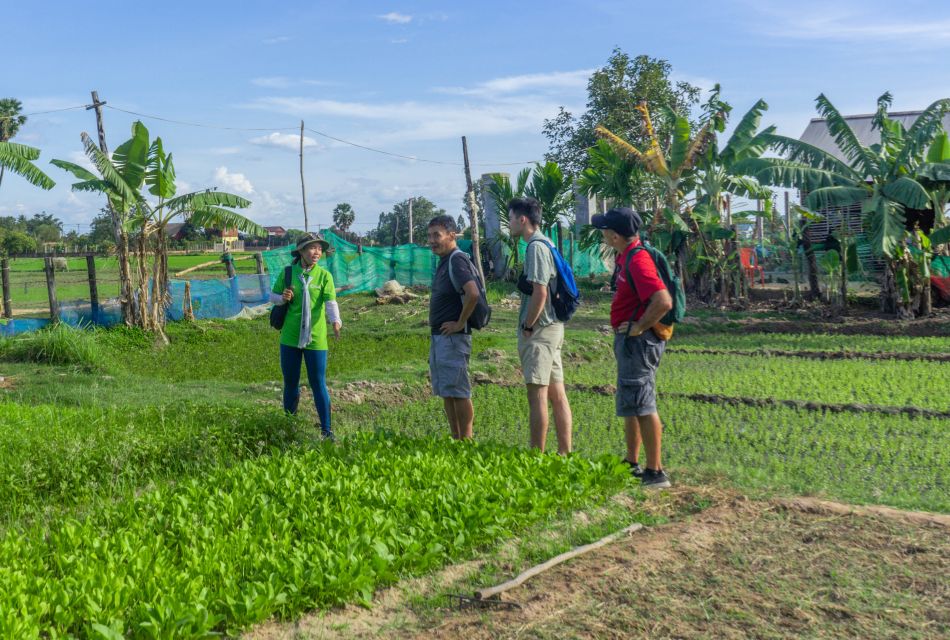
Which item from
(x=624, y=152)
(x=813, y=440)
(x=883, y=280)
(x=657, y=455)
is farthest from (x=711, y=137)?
(x=657, y=455)

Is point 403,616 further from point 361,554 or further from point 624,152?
point 624,152

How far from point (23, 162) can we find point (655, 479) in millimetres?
11859

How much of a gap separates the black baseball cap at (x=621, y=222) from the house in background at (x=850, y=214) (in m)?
14.5

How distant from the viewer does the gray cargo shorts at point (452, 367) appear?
6.73 meters

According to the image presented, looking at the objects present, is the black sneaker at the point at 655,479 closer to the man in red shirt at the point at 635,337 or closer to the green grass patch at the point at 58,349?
the man in red shirt at the point at 635,337

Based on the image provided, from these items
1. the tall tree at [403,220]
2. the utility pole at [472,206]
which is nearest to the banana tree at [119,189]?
the utility pole at [472,206]

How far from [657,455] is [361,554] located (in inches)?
99.3

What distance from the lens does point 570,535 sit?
198 inches

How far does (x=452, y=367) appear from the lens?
265 inches

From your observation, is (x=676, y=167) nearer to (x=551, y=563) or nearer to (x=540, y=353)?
(x=540, y=353)

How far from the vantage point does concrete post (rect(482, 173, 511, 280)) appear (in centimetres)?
2723

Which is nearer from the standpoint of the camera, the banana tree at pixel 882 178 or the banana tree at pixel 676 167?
the banana tree at pixel 882 178

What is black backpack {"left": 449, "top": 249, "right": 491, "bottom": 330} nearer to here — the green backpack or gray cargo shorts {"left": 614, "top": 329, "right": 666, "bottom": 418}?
gray cargo shorts {"left": 614, "top": 329, "right": 666, "bottom": 418}

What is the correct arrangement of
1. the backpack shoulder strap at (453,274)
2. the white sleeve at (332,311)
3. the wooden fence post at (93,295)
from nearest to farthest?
1. the backpack shoulder strap at (453,274)
2. the white sleeve at (332,311)
3. the wooden fence post at (93,295)
